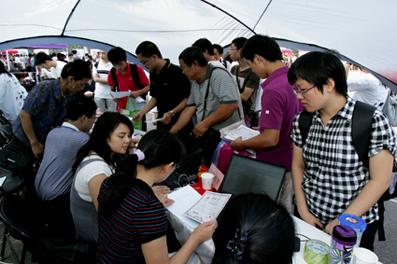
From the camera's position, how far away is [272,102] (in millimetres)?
1550

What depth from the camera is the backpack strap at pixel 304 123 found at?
128 cm

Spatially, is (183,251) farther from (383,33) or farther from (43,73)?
(43,73)

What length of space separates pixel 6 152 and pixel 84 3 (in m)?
2.10

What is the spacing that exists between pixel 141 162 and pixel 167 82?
1.69 meters

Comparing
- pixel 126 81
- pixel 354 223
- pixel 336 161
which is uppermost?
pixel 336 161

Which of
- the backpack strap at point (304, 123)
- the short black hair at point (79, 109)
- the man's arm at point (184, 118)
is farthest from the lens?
the man's arm at point (184, 118)

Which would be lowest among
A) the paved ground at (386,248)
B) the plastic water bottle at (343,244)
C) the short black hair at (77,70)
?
the paved ground at (386,248)

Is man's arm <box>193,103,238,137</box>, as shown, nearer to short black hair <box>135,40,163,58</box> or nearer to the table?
the table

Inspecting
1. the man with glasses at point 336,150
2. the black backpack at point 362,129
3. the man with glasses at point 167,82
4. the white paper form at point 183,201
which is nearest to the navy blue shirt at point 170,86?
the man with glasses at point 167,82

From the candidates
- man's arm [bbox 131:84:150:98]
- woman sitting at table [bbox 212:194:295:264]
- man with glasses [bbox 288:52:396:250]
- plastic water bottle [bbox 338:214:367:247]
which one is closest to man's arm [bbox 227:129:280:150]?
man with glasses [bbox 288:52:396:250]

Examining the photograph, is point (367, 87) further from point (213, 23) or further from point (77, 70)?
point (77, 70)

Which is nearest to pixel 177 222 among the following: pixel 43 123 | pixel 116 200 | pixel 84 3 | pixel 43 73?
pixel 116 200

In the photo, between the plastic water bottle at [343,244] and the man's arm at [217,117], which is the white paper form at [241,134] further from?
the plastic water bottle at [343,244]

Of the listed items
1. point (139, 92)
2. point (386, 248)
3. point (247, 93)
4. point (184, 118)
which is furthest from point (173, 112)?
point (386, 248)
